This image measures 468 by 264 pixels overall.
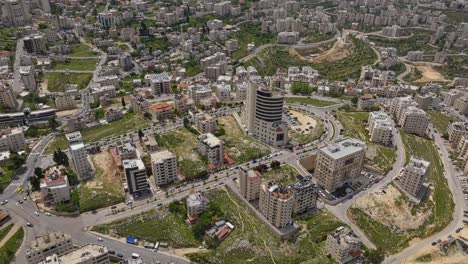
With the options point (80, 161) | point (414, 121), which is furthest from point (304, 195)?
point (414, 121)

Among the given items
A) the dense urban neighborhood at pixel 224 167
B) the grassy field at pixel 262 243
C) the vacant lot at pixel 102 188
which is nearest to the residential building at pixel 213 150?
the dense urban neighborhood at pixel 224 167

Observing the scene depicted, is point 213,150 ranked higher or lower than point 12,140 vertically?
higher

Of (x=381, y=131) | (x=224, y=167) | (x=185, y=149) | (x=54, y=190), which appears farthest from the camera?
(x=381, y=131)

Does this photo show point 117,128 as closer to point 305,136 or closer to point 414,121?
point 305,136

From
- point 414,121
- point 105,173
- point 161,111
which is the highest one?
point 161,111

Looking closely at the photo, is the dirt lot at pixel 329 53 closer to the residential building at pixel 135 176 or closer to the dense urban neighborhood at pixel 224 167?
the dense urban neighborhood at pixel 224 167

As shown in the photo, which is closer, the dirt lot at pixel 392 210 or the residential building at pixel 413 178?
the dirt lot at pixel 392 210

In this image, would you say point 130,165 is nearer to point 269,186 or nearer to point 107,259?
point 107,259

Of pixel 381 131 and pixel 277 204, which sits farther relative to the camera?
pixel 381 131
